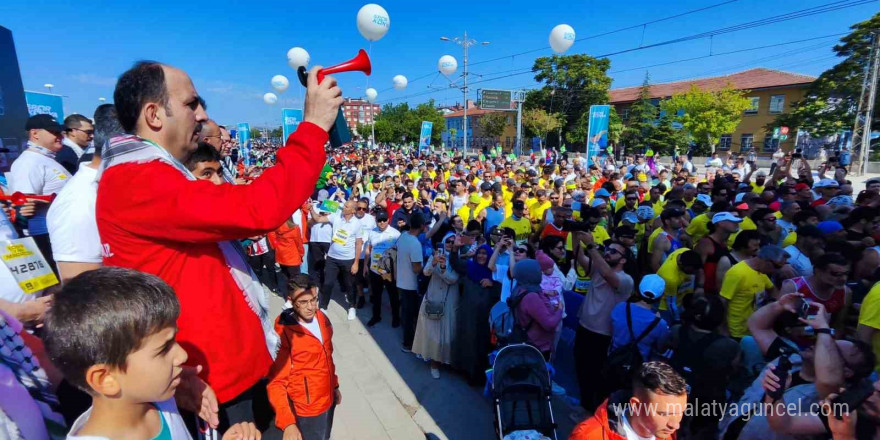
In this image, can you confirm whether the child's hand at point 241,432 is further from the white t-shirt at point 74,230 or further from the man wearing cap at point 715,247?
the man wearing cap at point 715,247

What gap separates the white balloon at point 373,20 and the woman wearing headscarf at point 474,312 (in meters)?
4.49

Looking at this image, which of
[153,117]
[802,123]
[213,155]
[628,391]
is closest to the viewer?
[153,117]

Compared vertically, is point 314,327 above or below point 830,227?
below

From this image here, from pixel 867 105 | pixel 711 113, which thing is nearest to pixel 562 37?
pixel 867 105

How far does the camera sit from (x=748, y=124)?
38.7 m

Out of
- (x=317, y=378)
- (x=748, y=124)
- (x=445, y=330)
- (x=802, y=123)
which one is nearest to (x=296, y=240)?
(x=445, y=330)

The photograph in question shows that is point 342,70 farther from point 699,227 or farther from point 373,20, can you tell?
point 373,20

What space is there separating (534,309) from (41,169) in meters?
4.73

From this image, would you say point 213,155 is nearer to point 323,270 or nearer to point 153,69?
point 153,69

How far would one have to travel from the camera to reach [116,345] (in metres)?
0.97

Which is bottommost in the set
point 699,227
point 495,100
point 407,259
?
point 407,259

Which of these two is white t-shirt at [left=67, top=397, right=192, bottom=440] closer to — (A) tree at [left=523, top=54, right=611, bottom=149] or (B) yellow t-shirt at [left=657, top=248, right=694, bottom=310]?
(B) yellow t-shirt at [left=657, top=248, right=694, bottom=310]

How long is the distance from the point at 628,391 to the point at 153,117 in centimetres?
257

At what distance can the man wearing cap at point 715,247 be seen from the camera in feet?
13.7
